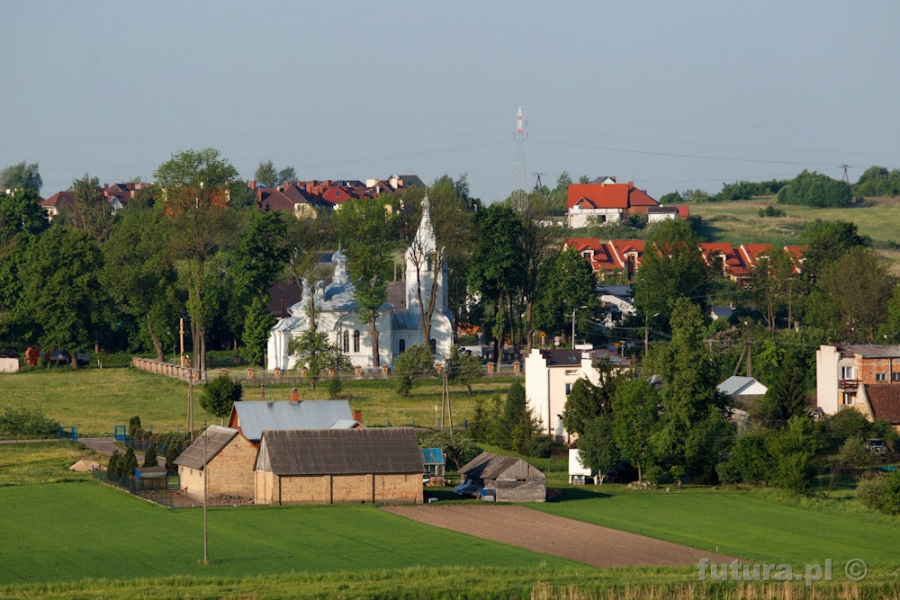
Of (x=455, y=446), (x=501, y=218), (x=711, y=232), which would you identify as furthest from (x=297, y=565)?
(x=711, y=232)

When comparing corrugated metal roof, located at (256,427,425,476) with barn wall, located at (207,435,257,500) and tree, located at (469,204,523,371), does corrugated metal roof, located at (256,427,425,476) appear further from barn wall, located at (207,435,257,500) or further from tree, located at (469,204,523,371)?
tree, located at (469,204,523,371)

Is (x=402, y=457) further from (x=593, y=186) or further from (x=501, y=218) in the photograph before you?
(x=593, y=186)

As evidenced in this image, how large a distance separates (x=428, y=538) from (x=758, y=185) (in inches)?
5783

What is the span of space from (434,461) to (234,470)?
8803 mm

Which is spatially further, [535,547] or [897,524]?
[897,524]

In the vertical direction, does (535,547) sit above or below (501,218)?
below

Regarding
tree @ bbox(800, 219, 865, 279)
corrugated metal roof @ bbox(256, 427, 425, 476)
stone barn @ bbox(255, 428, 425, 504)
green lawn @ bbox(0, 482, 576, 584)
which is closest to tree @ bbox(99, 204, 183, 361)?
corrugated metal roof @ bbox(256, 427, 425, 476)

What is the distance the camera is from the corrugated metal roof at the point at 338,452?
168 ft

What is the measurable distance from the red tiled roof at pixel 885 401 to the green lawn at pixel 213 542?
26041 millimetres

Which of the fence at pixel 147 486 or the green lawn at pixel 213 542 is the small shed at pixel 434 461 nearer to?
the green lawn at pixel 213 542

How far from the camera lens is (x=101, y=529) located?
4462cm

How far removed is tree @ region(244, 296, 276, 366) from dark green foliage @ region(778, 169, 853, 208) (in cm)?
9969

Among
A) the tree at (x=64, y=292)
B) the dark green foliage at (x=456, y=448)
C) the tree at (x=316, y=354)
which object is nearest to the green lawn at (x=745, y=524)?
the dark green foliage at (x=456, y=448)

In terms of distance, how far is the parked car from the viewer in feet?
200
